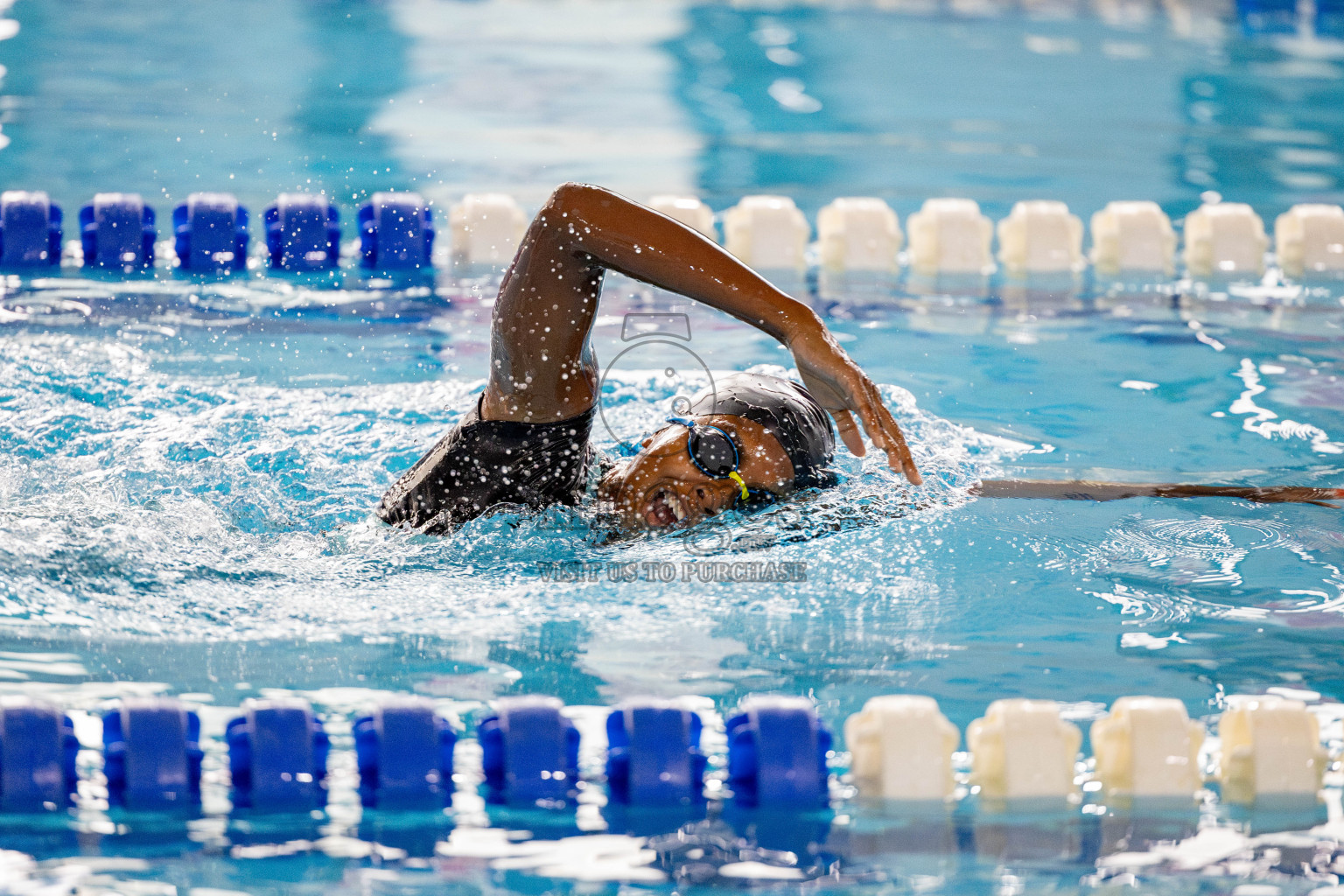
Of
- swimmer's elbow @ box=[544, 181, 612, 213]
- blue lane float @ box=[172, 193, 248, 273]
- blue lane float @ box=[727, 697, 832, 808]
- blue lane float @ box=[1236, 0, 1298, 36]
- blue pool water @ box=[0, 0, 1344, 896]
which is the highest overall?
blue lane float @ box=[1236, 0, 1298, 36]

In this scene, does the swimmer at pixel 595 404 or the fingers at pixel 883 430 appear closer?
the fingers at pixel 883 430

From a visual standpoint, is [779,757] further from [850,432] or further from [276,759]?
[276,759]

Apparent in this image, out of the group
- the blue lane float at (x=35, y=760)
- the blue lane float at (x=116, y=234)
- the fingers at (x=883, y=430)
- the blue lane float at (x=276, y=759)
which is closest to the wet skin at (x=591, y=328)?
the fingers at (x=883, y=430)

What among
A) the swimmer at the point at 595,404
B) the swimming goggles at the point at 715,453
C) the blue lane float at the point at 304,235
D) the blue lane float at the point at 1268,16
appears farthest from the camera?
the blue lane float at the point at 1268,16

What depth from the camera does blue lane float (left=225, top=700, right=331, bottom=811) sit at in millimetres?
2068

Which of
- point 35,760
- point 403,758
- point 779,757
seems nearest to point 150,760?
point 35,760

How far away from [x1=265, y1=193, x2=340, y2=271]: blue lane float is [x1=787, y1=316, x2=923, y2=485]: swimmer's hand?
3.01 metres

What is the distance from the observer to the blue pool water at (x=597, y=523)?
6.71ft

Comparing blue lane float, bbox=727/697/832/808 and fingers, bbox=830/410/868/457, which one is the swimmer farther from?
blue lane float, bbox=727/697/832/808

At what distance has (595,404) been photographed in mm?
2516

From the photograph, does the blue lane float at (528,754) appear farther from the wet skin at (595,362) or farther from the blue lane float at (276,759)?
the wet skin at (595,362)

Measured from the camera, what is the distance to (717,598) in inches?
105

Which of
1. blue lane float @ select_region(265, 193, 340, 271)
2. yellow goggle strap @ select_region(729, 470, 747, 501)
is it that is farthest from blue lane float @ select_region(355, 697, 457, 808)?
blue lane float @ select_region(265, 193, 340, 271)

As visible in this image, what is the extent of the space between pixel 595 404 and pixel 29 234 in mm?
2921
